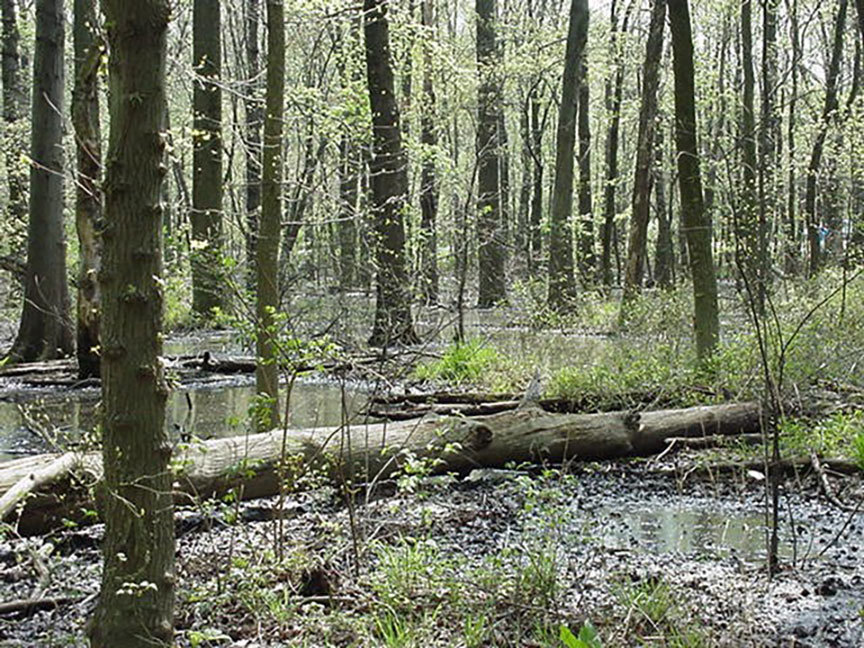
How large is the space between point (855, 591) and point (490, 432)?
2.93 m

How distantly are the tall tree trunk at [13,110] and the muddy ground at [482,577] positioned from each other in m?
15.0

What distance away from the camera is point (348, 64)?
61.8 ft

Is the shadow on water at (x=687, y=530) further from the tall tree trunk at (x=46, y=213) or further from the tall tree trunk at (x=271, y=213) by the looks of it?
the tall tree trunk at (x=46, y=213)

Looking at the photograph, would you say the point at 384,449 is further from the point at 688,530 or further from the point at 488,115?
the point at 488,115

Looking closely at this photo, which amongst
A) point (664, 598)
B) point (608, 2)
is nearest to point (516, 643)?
point (664, 598)

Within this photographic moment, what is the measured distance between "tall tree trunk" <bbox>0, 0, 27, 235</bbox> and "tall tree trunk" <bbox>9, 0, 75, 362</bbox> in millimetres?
6193

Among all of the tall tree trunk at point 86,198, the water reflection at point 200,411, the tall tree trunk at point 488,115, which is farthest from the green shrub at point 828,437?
the tall tree trunk at point 488,115

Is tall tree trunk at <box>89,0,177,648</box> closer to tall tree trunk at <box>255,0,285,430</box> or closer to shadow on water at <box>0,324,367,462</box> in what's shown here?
tall tree trunk at <box>255,0,285,430</box>

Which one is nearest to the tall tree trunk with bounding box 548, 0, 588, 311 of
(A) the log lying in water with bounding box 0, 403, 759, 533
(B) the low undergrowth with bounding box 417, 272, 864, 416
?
(B) the low undergrowth with bounding box 417, 272, 864, 416

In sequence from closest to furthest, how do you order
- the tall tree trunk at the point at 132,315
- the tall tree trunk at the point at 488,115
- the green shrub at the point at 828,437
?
the tall tree trunk at the point at 132,315 < the green shrub at the point at 828,437 < the tall tree trunk at the point at 488,115

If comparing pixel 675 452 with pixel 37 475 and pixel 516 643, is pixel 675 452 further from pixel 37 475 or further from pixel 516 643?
pixel 37 475

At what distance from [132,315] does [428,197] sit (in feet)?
59.3

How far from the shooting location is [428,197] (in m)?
20.8

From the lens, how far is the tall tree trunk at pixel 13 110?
721 inches
